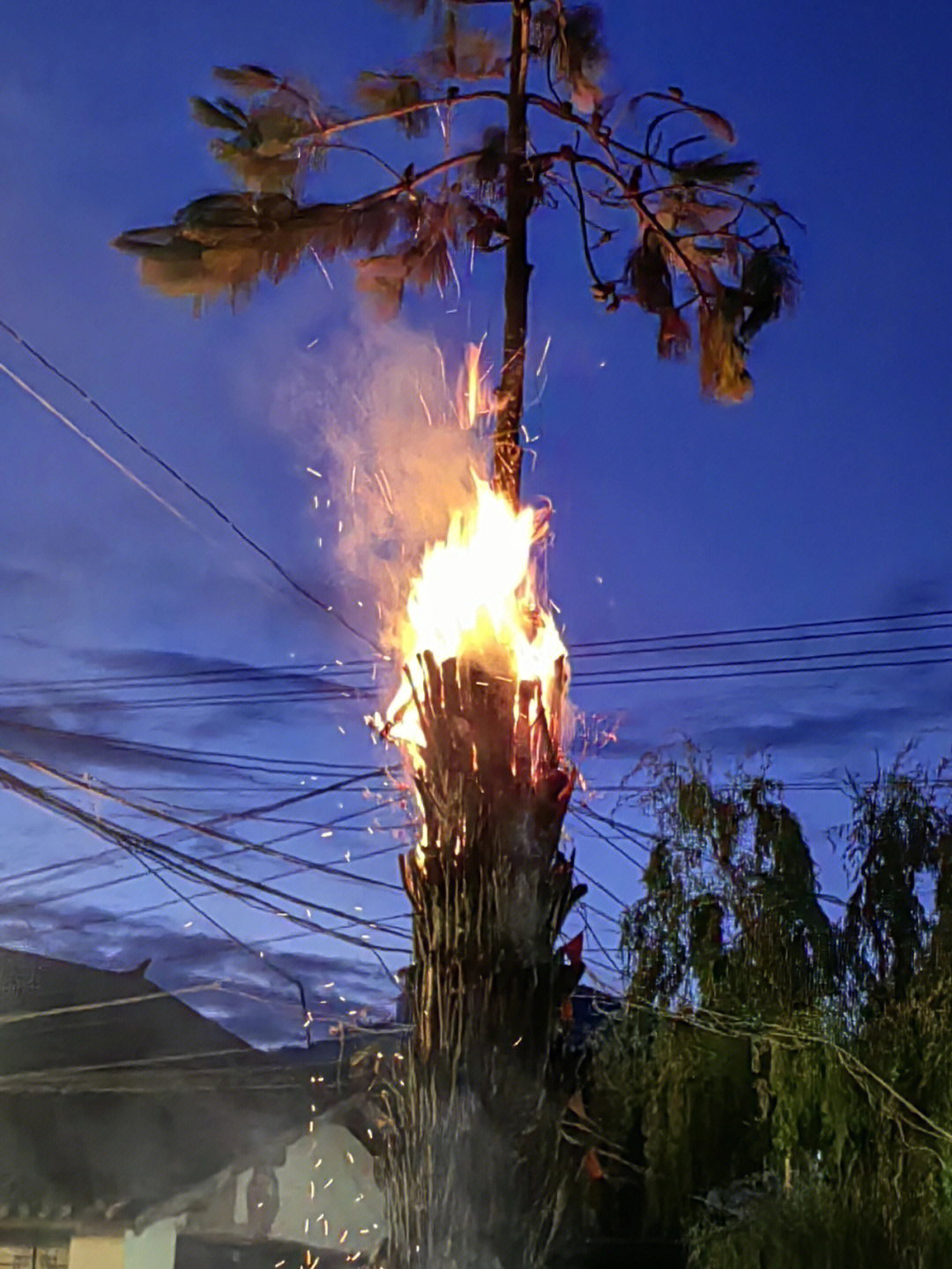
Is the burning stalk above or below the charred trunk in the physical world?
below

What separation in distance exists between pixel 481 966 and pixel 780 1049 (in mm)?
4573

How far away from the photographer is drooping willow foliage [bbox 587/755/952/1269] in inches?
312

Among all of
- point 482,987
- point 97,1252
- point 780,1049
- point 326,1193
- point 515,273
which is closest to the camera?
point 482,987

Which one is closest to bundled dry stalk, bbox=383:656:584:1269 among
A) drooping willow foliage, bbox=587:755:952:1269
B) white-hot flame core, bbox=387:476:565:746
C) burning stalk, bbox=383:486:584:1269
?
burning stalk, bbox=383:486:584:1269

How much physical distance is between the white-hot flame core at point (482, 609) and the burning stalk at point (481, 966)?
0.02 m

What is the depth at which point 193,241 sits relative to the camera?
638 centimetres

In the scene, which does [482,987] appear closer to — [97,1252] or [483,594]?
[483,594]

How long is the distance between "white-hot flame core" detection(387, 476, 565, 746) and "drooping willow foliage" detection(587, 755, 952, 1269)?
422 cm

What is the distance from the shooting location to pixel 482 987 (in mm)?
4832

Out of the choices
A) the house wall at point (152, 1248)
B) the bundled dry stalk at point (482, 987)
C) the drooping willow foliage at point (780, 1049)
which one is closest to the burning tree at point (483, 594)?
the bundled dry stalk at point (482, 987)

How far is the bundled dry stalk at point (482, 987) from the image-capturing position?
15.2 ft

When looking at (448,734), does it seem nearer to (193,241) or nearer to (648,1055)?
(193,241)

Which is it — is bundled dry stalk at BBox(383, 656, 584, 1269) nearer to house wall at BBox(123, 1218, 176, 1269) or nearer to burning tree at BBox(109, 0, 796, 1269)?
burning tree at BBox(109, 0, 796, 1269)

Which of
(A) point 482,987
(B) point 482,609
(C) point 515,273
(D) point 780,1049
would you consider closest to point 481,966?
(A) point 482,987
